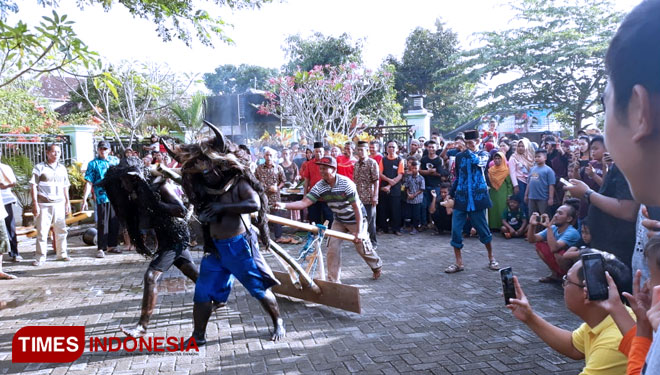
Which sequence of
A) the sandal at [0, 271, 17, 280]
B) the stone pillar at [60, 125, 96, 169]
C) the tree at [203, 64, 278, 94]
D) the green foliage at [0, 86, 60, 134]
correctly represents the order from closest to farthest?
the sandal at [0, 271, 17, 280]
the stone pillar at [60, 125, 96, 169]
the green foliage at [0, 86, 60, 134]
the tree at [203, 64, 278, 94]

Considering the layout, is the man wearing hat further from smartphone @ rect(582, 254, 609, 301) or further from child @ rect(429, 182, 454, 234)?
smartphone @ rect(582, 254, 609, 301)

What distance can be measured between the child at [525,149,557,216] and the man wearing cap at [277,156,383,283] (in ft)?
13.4

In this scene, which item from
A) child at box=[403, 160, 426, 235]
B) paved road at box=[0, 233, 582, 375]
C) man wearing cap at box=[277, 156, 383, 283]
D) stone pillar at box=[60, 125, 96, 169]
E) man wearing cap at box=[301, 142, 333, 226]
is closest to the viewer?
paved road at box=[0, 233, 582, 375]

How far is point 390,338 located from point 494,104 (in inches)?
687

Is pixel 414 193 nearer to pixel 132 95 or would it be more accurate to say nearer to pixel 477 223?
pixel 477 223

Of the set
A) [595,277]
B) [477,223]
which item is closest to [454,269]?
[477,223]

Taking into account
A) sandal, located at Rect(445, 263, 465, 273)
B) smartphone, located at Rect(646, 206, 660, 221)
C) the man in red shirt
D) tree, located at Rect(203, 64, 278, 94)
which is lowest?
sandal, located at Rect(445, 263, 465, 273)

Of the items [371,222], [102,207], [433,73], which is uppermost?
[433,73]

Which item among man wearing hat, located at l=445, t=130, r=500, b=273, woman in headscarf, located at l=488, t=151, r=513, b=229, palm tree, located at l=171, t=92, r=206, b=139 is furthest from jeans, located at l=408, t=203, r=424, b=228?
palm tree, located at l=171, t=92, r=206, b=139

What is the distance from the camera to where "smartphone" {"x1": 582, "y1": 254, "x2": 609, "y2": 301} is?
208 centimetres

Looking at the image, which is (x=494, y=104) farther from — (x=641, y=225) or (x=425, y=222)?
(x=641, y=225)

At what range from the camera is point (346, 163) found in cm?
1001

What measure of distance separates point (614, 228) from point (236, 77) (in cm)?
6121

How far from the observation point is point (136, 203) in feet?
17.0
